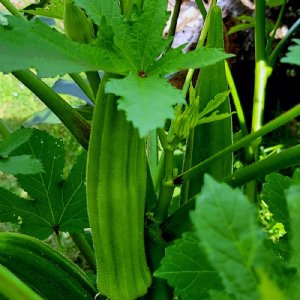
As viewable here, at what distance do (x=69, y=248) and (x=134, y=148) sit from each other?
4.48 feet

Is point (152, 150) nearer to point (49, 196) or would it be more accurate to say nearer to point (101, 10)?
point (49, 196)

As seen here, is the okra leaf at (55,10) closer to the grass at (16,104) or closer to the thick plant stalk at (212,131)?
the thick plant stalk at (212,131)

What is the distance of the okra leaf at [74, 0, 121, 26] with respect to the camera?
558mm

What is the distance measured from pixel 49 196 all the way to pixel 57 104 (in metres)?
0.23

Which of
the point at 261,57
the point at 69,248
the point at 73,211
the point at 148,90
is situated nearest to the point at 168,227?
the point at 73,211

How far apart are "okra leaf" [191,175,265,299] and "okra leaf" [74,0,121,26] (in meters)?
0.27

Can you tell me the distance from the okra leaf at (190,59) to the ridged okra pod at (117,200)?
4.9 inches

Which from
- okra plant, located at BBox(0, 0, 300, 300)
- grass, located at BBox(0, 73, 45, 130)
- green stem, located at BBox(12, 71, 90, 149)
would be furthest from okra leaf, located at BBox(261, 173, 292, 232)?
grass, located at BBox(0, 73, 45, 130)

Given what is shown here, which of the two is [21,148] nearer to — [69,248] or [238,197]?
[238,197]

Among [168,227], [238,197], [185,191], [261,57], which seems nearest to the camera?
[238,197]

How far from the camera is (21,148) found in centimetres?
90

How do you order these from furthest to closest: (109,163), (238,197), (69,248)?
(69,248), (109,163), (238,197)

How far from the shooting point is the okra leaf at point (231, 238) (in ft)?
1.15

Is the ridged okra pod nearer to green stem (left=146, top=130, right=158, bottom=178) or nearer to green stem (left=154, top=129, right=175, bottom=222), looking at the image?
green stem (left=154, top=129, right=175, bottom=222)
